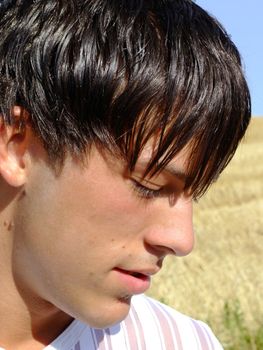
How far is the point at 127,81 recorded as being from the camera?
6.33 ft

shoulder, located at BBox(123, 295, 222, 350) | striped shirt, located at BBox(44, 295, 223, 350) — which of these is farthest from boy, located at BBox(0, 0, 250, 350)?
shoulder, located at BBox(123, 295, 222, 350)

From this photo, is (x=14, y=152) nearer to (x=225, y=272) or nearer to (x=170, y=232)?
(x=170, y=232)

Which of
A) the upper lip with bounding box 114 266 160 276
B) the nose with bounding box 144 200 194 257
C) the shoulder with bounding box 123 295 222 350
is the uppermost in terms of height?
the nose with bounding box 144 200 194 257

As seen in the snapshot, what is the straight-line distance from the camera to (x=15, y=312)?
6.85ft

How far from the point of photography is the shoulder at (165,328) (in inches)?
87.4

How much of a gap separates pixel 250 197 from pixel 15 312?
1284 cm

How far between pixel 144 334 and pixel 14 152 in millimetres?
504

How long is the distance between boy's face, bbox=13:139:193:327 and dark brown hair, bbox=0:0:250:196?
39 millimetres

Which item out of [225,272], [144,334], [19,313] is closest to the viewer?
[19,313]

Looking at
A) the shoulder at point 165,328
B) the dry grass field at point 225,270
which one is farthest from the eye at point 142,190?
the dry grass field at point 225,270

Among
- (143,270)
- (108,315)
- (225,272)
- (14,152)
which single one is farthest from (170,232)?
(225,272)

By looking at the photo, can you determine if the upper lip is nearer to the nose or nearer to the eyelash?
the nose

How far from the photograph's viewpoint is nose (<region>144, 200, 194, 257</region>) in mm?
1920

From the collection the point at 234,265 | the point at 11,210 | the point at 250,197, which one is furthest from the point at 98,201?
the point at 250,197
